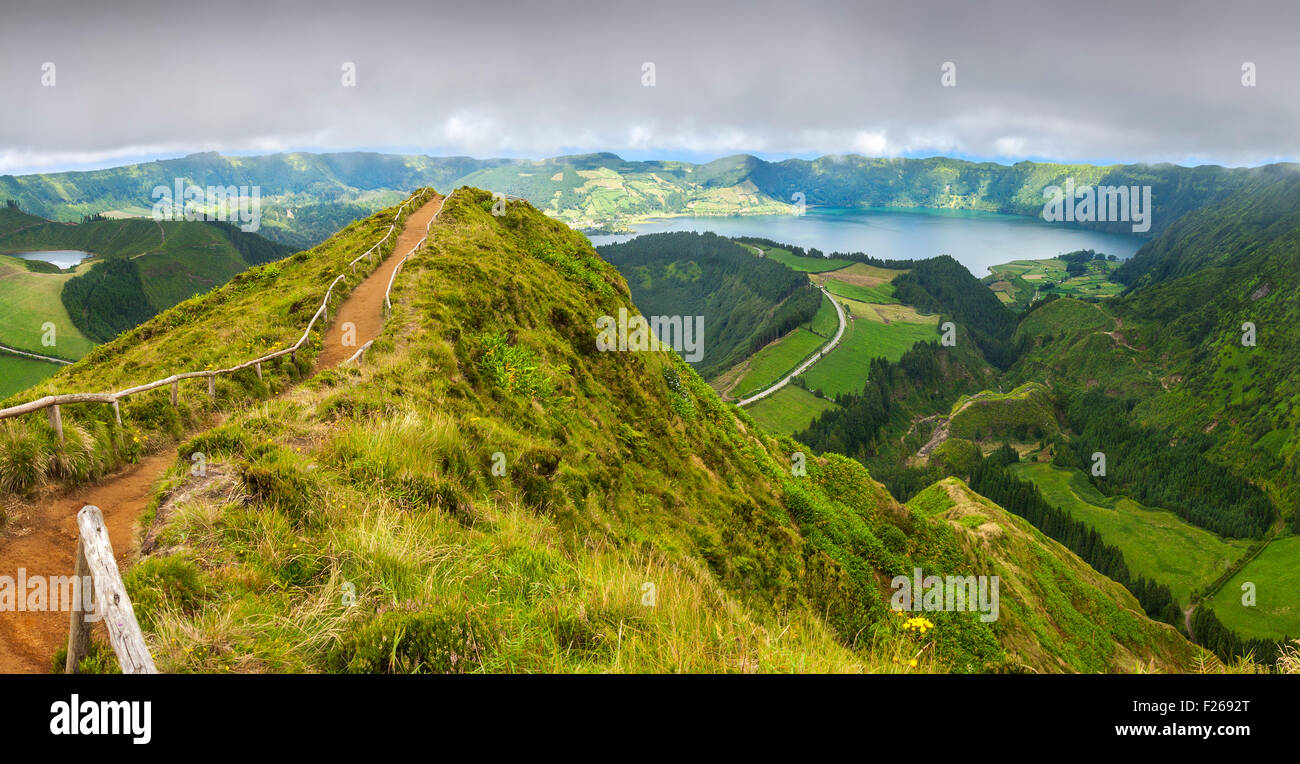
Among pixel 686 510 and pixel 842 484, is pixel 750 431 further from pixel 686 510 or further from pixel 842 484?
pixel 686 510

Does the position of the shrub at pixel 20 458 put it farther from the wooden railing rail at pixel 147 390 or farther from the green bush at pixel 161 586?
the green bush at pixel 161 586

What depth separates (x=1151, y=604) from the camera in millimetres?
103562

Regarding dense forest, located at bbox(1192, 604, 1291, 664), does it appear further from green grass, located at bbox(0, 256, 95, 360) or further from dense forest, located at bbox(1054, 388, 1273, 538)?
green grass, located at bbox(0, 256, 95, 360)

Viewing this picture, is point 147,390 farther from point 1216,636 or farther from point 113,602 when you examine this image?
point 1216,636

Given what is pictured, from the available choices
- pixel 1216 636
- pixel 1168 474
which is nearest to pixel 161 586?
pixel 1216 636

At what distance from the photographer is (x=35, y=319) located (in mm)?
177125

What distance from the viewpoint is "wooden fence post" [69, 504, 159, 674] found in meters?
3.50

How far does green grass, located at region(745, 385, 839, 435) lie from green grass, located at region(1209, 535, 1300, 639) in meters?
96.0

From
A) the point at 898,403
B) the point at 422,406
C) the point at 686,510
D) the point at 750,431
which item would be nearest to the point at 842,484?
the point at 750,431

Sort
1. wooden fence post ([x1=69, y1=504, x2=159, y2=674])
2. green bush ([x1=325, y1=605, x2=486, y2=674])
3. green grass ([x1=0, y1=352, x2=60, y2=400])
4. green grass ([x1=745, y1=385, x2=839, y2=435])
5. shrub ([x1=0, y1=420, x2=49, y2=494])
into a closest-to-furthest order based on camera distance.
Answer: wooden fence post ([x1=69, y1=504, x2=159, y2=674])
green bush ([x1=325, y1=605, x2=486, y2=674])
shrub ([x1=0, y1=420, x2=49, y2=494])
green grass ([x1=0, y1=352, x2=60, y2=400])
green grass ([x1=745, y1=385, x2=839, y2=435])

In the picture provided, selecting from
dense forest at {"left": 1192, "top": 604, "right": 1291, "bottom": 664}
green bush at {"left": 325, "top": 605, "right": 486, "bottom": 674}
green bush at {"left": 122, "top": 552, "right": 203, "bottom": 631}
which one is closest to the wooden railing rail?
green bush at {"left": 122, "top": 552, "right": 203, "bottom": 631}

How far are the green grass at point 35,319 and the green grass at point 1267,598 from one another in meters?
293
